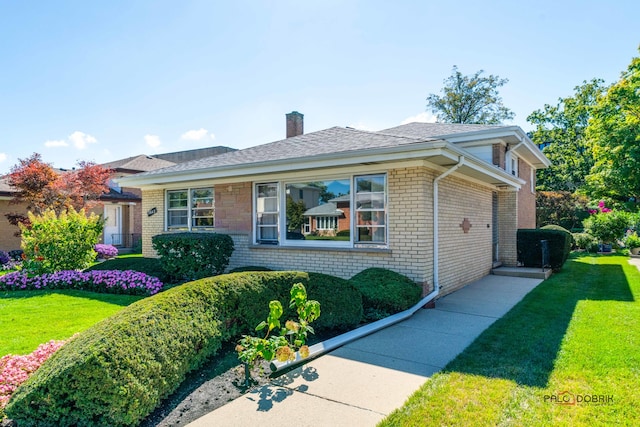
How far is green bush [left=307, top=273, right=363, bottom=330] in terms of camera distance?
18.3ft

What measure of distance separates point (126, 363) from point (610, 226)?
23.5 m

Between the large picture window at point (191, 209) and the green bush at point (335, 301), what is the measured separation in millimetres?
5746

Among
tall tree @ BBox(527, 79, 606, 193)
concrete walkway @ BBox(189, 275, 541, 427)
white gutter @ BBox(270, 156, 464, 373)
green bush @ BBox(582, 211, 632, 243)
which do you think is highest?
tall tree @ BBox(527, 79, 606, 193)

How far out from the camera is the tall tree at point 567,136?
105 ft

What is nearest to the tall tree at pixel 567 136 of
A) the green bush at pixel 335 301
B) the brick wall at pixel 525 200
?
the brick wall at pixel 525 200

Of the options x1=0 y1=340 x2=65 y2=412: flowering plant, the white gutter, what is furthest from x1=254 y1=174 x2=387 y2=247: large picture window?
x1=0 y1=340 x2=65 y2=412: flowering plant

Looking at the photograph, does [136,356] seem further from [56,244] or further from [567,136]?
[567,136]

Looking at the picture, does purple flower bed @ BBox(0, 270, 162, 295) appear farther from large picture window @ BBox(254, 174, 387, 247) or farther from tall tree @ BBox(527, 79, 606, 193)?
tall tree @ BBox(527, 79, 606, 193)

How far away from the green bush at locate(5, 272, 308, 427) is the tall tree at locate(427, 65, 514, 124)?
112ft

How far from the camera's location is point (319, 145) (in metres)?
9.18

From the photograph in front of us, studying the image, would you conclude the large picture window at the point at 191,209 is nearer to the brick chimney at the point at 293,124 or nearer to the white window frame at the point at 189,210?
the white window frame at the point at 189,210

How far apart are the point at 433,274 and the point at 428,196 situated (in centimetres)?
157

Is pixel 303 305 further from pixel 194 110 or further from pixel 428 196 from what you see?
pixel 194 110

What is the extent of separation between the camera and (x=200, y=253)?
29.6 feet
